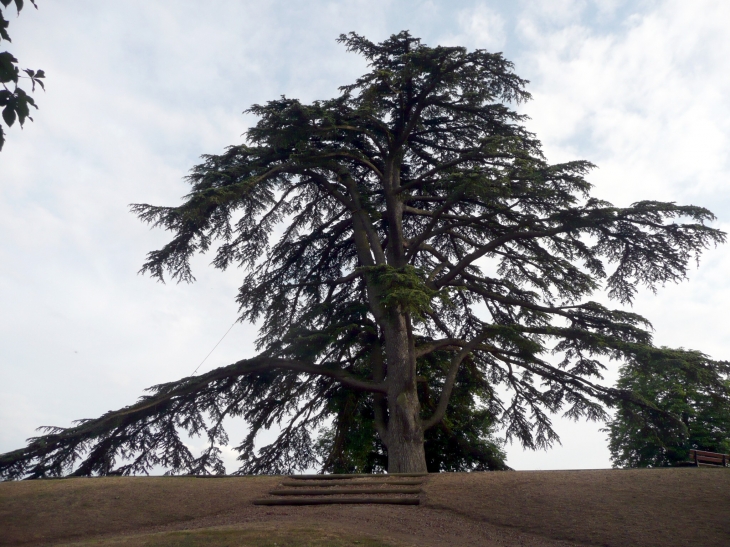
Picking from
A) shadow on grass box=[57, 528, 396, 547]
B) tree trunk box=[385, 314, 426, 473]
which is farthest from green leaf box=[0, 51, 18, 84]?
tree trunk box=[385, 314, 426, 473]

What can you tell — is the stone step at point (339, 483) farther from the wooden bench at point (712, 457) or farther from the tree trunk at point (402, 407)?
the wooden bench at point (712, 457)

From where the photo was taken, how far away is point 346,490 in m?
11.2

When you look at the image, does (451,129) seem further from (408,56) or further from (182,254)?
(182,254)

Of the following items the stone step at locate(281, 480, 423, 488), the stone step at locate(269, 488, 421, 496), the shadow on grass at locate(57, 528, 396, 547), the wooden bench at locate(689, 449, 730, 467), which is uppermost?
the wooden bench at locate(689, 449, 730, 467)

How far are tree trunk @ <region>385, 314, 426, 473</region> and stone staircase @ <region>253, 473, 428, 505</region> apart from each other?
2.49 meters

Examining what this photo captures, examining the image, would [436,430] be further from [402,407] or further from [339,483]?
[339,483]

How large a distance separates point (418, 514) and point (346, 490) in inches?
72.7

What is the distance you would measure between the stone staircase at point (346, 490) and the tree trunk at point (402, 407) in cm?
249

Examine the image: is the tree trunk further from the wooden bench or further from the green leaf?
the green leaf

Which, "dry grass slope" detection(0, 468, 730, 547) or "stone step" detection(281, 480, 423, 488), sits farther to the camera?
"stone step" detection(281, 480, 423, 488)

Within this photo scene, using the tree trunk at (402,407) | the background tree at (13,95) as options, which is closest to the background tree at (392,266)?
the tree trunk at (402,407)

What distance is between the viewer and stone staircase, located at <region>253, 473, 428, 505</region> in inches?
425

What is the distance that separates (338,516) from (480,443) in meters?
10.8

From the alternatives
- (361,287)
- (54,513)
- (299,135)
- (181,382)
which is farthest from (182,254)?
(54,513)
